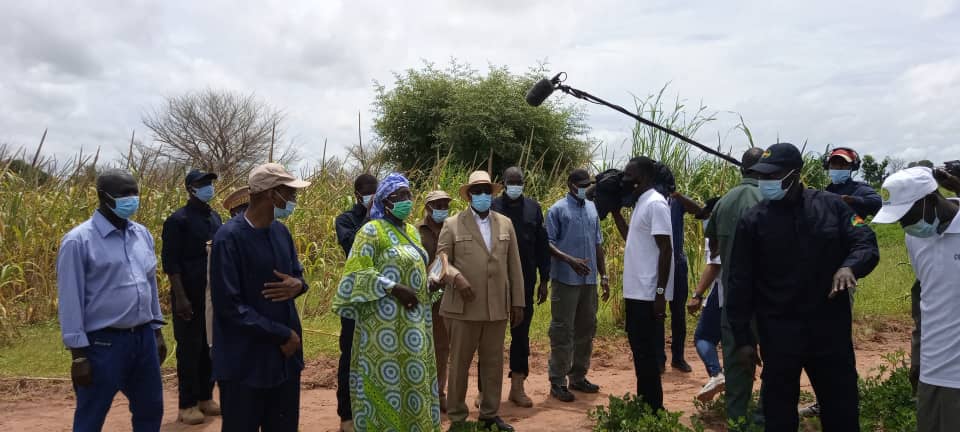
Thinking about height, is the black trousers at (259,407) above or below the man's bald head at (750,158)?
below

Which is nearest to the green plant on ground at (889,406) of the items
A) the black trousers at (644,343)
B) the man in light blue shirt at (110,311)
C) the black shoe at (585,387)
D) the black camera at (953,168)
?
the black trousers at (644,343)

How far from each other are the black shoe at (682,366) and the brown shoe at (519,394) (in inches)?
82.5

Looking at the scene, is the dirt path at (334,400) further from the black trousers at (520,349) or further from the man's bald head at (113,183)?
the man's bald head at (113,183)

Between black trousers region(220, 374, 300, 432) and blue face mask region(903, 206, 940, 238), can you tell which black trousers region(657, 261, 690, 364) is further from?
black trousers region(220, 374, 300, 432)

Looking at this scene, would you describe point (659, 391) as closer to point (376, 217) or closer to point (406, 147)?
point (376, 217)

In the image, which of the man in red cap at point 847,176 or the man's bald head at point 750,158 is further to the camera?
the man in red cap at point 847,176

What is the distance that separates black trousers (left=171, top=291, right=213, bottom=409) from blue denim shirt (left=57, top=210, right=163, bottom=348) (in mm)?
1611

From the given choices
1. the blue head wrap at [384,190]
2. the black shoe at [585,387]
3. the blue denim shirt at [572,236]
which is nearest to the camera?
the blue head wrap at [384,190]

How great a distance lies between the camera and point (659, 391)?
5172mm

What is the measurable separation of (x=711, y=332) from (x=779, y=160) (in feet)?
8.30

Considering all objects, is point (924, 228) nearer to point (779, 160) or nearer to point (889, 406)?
point (779, 160)

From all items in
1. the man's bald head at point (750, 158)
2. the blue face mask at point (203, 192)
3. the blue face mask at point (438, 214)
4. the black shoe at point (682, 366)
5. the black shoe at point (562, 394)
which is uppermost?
the man's bald head at point (750, 158)

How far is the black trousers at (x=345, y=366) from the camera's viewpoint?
17.7 ft

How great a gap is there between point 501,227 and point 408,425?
1753 mm
